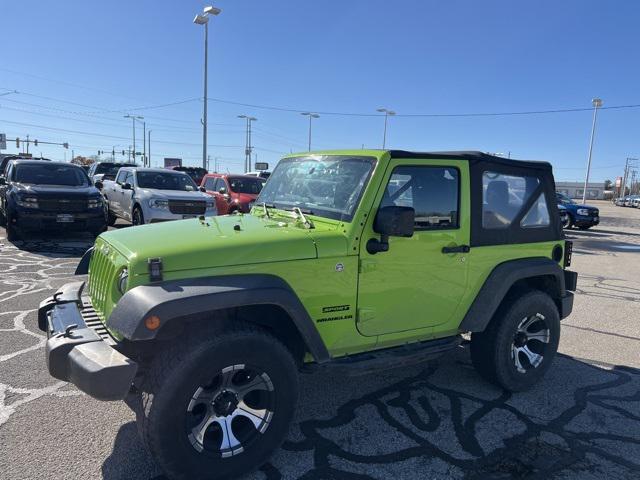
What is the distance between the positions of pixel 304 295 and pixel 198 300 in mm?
695

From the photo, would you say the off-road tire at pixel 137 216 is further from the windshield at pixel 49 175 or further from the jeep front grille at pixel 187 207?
the windshield at pixel 49 175

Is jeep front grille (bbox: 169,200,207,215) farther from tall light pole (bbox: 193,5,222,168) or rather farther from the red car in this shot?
tall light pole (bbox: 193,5,222,168)

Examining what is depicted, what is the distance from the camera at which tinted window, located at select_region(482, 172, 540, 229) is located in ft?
12.5

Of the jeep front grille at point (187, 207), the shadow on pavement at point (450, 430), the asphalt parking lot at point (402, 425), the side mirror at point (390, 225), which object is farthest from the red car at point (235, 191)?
the side mirror at point (390, 225)

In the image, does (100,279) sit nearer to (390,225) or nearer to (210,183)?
(390,225)

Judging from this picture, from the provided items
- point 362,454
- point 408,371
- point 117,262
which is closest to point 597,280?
point 408,371

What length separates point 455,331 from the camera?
149 inches

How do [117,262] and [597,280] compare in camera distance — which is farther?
[597,280]

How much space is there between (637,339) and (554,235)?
241 cm

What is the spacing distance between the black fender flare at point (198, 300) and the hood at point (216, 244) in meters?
0.11

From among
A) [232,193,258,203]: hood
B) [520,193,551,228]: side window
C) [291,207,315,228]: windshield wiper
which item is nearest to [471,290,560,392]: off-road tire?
[520,193,551,228]: side window

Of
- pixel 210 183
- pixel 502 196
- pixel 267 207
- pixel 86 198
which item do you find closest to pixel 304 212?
pixel 267 207

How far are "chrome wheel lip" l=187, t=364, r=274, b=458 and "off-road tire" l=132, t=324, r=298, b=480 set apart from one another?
0.03 m

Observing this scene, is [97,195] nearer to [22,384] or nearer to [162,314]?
[22,384]
